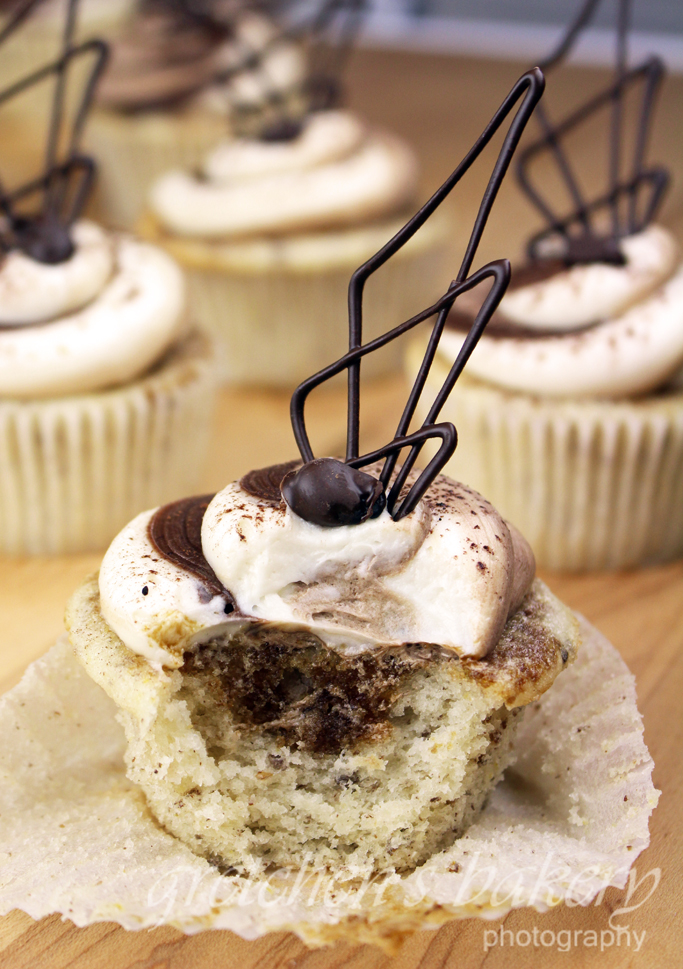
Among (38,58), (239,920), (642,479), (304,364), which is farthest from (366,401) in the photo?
(38,58)

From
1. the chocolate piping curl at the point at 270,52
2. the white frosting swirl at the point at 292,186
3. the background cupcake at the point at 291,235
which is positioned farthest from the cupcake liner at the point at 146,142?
the white frosting swirl at the point at 292,186

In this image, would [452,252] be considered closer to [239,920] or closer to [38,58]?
[38,58]

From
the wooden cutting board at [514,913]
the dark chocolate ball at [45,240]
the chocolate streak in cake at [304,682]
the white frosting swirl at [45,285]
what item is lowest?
the wooden cutting board at [514,913]

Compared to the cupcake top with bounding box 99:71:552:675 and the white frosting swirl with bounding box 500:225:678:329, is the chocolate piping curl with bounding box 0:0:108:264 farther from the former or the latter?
the cupcake top with bounding box 99:71:552:675

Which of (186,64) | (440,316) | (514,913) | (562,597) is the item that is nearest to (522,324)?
(562,597)

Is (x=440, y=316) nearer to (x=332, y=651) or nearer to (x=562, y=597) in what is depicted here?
(x=332, y=651)

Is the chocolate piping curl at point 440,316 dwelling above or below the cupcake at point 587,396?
above

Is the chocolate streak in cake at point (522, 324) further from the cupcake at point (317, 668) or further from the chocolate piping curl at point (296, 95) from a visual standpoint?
the chocolate piping curl at point (296, 95)
